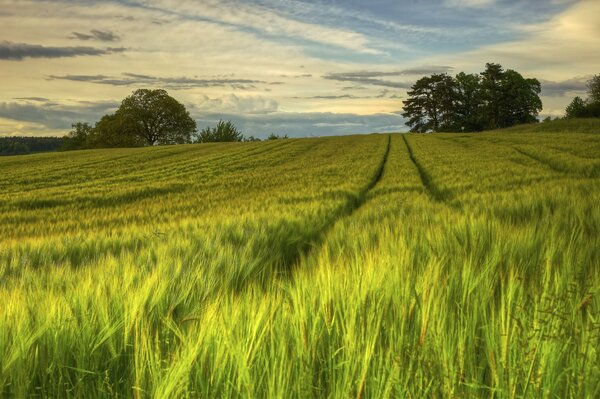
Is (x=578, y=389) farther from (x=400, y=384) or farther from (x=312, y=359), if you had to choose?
(x=312, y=359)

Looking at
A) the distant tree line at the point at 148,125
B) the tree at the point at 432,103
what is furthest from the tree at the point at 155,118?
the tree at the point at 432,103

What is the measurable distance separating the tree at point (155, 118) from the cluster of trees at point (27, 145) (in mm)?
64309

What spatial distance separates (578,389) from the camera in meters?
1.03

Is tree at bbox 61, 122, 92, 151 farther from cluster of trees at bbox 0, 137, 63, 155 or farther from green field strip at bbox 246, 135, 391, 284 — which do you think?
green field strip at bbox 246, 135, 391, 284

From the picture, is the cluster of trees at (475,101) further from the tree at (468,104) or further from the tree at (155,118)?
the tree at (155,118)

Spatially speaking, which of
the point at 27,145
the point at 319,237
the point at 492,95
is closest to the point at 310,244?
the point at 319,237

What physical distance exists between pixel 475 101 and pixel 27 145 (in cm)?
14546

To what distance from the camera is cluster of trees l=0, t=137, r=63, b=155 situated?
140750 millimetres

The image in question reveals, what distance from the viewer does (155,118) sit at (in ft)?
268

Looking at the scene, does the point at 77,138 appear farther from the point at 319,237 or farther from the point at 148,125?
the point at 319,237

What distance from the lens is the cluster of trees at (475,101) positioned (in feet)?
291

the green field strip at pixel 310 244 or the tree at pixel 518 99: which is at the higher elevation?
the tree at pixel 518 99

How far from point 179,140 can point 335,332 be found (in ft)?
281

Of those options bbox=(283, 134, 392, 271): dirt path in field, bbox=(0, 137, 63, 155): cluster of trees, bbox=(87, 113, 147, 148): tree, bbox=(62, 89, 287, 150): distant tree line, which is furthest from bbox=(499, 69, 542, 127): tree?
bbox=(0, 137, 63, 155): cluster of trees
